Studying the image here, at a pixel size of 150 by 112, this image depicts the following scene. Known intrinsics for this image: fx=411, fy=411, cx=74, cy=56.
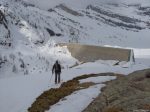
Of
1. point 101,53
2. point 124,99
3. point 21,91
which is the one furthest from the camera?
point 101,53

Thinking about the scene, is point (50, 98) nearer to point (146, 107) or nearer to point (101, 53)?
point (146, 107)

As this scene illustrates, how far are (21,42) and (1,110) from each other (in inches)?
4106

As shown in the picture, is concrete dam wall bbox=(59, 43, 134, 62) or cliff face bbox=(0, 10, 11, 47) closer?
concrete dam wall bbox=(59, 43, 134, 62)

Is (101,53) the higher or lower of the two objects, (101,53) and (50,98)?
the lower

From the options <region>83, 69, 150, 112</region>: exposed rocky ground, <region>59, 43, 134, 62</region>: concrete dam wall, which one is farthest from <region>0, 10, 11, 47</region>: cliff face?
<region>83, 69, 150, 112</region>: exposed rocky ground

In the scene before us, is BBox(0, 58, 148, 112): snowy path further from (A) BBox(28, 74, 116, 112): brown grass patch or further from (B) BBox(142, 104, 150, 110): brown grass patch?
(B) BBox(142, 104, 150, 110): brown grass patch

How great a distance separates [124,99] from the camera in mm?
25594

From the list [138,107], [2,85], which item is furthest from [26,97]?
[138,107]

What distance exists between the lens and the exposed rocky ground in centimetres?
2328

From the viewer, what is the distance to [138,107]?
23234 millimetres

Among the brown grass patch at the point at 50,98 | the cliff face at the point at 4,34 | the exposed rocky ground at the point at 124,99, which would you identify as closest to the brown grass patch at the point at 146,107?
the exposed rocky ground at the point at 124,99

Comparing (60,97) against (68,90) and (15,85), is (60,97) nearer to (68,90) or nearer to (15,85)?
(68,90)

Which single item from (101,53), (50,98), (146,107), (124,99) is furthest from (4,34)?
(146,107)

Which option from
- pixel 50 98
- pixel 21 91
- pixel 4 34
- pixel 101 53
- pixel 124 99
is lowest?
pixel 101 53
